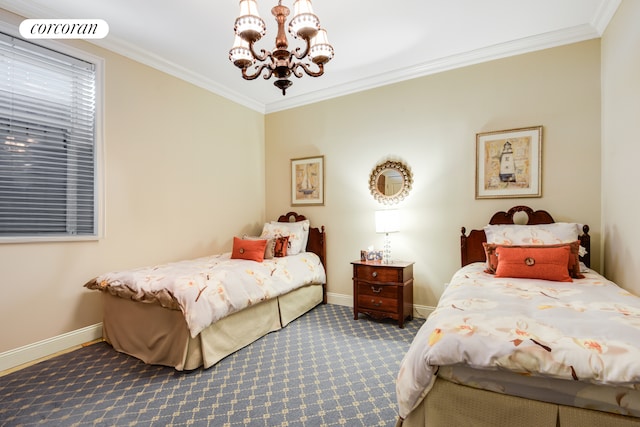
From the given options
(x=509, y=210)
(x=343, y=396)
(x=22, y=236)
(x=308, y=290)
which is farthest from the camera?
(x=308, y=290)

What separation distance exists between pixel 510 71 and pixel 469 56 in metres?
0.43

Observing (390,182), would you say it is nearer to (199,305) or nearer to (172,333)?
(199,305)

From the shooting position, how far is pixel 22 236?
2.41 m

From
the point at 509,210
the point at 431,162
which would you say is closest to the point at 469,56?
the point at 431,162

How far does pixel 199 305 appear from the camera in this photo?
2.24m

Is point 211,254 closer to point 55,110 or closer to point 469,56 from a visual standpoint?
point 55,110

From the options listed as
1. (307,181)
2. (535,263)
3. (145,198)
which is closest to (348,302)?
(307,181)

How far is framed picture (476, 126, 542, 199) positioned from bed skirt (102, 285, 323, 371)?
2536 millimetres

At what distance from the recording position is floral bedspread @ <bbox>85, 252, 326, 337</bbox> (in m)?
2.23

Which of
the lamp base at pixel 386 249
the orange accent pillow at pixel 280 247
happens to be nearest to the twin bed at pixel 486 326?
the orange accent pillow at pixel 280 247

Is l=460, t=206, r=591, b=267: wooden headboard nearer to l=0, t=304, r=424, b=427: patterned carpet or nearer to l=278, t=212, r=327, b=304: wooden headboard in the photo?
l=0, t=304, r=424, b=427: patterned carpet

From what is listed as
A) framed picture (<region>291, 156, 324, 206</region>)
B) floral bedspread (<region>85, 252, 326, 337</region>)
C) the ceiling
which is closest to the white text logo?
the ceiling

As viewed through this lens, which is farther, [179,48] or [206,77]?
[206,77]

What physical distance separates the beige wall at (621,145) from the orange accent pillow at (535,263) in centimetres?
39
